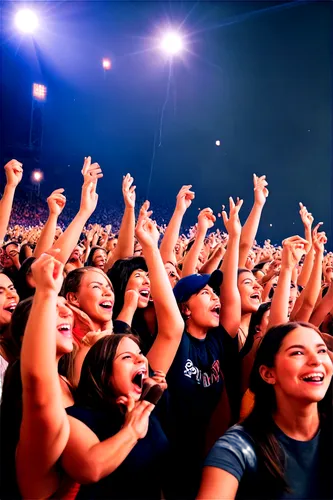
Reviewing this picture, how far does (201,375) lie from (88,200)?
1107mm

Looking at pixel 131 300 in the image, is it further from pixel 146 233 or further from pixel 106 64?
pixel 106 64

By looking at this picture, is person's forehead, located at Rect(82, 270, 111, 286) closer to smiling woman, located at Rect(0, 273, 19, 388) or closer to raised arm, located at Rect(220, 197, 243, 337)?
smiling woman, located at Rect(0, 273, 19, 388)

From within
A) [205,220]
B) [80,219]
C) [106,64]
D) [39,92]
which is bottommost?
[80,219]

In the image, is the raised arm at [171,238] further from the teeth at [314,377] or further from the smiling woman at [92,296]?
the teeth at [314,377]

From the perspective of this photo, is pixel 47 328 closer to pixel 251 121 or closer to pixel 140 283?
pixel 140 283

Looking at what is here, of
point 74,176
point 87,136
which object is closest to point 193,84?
point 87,136

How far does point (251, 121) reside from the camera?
9.72m

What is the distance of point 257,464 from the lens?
133 cm

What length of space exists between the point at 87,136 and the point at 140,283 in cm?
691

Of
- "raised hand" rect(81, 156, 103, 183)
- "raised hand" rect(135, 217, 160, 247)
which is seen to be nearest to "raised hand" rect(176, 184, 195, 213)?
"raised hand" rect(81, 156, 103, 183)

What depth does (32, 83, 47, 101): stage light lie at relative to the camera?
794cm

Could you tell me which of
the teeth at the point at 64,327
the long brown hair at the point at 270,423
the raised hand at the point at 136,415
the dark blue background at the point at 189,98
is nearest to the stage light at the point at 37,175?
the dark blue background at the point at 189,98

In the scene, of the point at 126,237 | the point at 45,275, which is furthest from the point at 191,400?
the point at 126,237

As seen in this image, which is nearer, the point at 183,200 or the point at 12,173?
the point at 12,173
